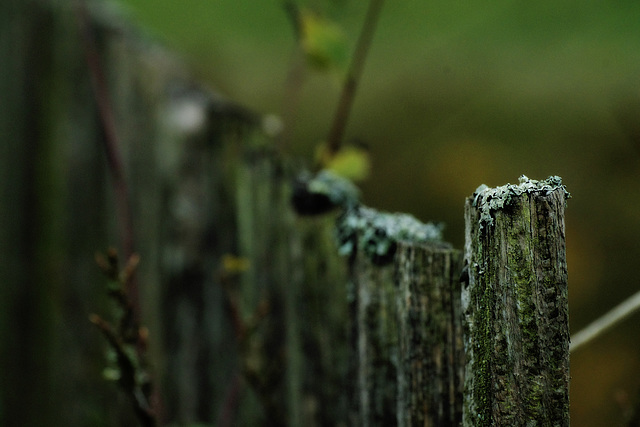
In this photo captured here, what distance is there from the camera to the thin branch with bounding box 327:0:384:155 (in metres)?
1.61

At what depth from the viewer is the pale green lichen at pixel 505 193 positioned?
23.9 inches

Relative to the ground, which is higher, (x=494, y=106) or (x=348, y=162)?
(x=494, y=106)

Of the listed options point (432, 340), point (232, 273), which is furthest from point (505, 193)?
point (232, 273)

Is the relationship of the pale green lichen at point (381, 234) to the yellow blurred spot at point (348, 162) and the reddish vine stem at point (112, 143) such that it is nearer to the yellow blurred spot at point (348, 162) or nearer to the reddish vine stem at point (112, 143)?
the yellow blurred spot at point (348, 162)

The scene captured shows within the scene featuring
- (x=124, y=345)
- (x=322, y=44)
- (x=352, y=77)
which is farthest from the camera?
(x=352, y=77)

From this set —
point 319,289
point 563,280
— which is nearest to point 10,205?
point 319,289

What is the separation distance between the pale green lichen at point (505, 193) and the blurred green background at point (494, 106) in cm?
100

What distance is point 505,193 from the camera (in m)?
0.61

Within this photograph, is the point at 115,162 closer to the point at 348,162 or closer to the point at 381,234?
the point at 348,162

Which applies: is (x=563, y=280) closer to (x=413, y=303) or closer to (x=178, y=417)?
(x=413, y=303)

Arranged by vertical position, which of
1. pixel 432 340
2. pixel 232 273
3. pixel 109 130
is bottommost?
pixel 432 340

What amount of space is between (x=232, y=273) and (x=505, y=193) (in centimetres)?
94

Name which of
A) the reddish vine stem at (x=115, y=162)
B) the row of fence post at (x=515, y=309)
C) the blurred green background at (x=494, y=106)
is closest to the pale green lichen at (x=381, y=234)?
the row of fence post at (x=515, y=309)

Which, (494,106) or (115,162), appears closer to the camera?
(115,162)
